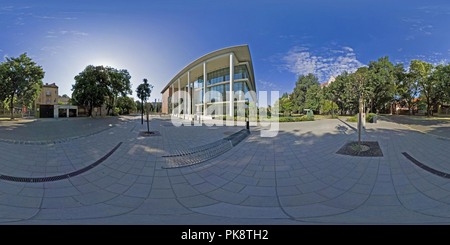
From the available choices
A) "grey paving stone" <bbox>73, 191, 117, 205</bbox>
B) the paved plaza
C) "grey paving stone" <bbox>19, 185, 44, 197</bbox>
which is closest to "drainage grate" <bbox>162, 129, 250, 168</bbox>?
the paved plaza

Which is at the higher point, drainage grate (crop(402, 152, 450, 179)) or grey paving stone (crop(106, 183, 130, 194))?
drainage grate (crop(402, 152, 450, 179))

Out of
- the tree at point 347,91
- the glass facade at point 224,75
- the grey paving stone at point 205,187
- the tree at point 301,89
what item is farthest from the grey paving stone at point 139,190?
the tree at point 301,89

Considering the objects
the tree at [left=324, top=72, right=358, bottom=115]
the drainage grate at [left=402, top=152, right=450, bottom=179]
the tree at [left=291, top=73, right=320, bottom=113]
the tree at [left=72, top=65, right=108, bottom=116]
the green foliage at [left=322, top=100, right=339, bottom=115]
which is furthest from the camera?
the tree at [left=291, top=73, right=320, bottom=113]

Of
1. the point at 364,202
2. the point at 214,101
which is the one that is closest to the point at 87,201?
the point at 364,202

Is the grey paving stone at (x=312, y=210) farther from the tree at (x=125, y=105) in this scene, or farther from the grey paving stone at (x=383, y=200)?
the tree at (x=125, y=105)

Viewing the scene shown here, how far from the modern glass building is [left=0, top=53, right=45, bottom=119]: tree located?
18.4m

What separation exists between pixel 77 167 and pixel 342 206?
5748mm

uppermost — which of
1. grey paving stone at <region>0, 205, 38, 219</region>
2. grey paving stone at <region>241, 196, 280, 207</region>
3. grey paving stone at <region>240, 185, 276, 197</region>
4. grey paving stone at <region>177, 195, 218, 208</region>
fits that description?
grey paving stone at <region>240, 185, 276, 197</region>

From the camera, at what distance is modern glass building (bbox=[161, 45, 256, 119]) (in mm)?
29547

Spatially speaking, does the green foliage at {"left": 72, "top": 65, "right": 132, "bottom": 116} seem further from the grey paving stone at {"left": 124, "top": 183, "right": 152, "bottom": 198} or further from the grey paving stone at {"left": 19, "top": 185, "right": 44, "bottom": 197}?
the grey paving stone at {"left": 124, "top": 183, "right": 152, "bottom": 198}

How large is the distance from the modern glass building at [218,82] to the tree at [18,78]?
60.3 ft

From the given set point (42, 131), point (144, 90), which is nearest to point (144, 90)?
point (144, 90)

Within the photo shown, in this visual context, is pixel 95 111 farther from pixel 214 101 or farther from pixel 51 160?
pixel 51 160

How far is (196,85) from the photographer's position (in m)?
37.3
